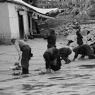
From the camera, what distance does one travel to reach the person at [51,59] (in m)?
13.2

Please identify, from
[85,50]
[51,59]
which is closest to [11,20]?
[85,50]

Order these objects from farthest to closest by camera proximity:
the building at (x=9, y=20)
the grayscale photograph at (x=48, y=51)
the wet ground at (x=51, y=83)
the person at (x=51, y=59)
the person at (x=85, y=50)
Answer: the building at (x=9, y=20) → the person at (x=85, y=50) → the person at (x=51, y=59) → the grayscale photograph at (x=48, y=51) → the wet ground at (x=51, y=83)

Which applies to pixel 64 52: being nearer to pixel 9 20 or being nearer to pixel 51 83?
pixel 51 83

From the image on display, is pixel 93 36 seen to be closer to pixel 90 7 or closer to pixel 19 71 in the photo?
pixel 90 7

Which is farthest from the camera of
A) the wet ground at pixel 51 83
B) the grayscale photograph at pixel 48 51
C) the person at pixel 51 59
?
the person at pixel 51 59

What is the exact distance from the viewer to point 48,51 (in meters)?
13.3

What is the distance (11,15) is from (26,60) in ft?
49.6

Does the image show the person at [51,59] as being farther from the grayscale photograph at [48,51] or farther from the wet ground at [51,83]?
the wet ground at [51,83]

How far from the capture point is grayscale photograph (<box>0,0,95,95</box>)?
1073 cm

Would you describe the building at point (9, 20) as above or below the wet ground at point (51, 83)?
above

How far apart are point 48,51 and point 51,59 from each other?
1.18 ft

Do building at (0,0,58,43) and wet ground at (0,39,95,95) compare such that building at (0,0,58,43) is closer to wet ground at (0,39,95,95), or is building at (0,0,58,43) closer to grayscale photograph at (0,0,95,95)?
grayscale photograph at (0,0,95,95)

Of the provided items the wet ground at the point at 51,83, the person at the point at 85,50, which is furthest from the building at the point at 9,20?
the wet ground at the point at 51,83

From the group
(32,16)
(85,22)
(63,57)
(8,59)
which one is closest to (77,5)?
(85,22)
